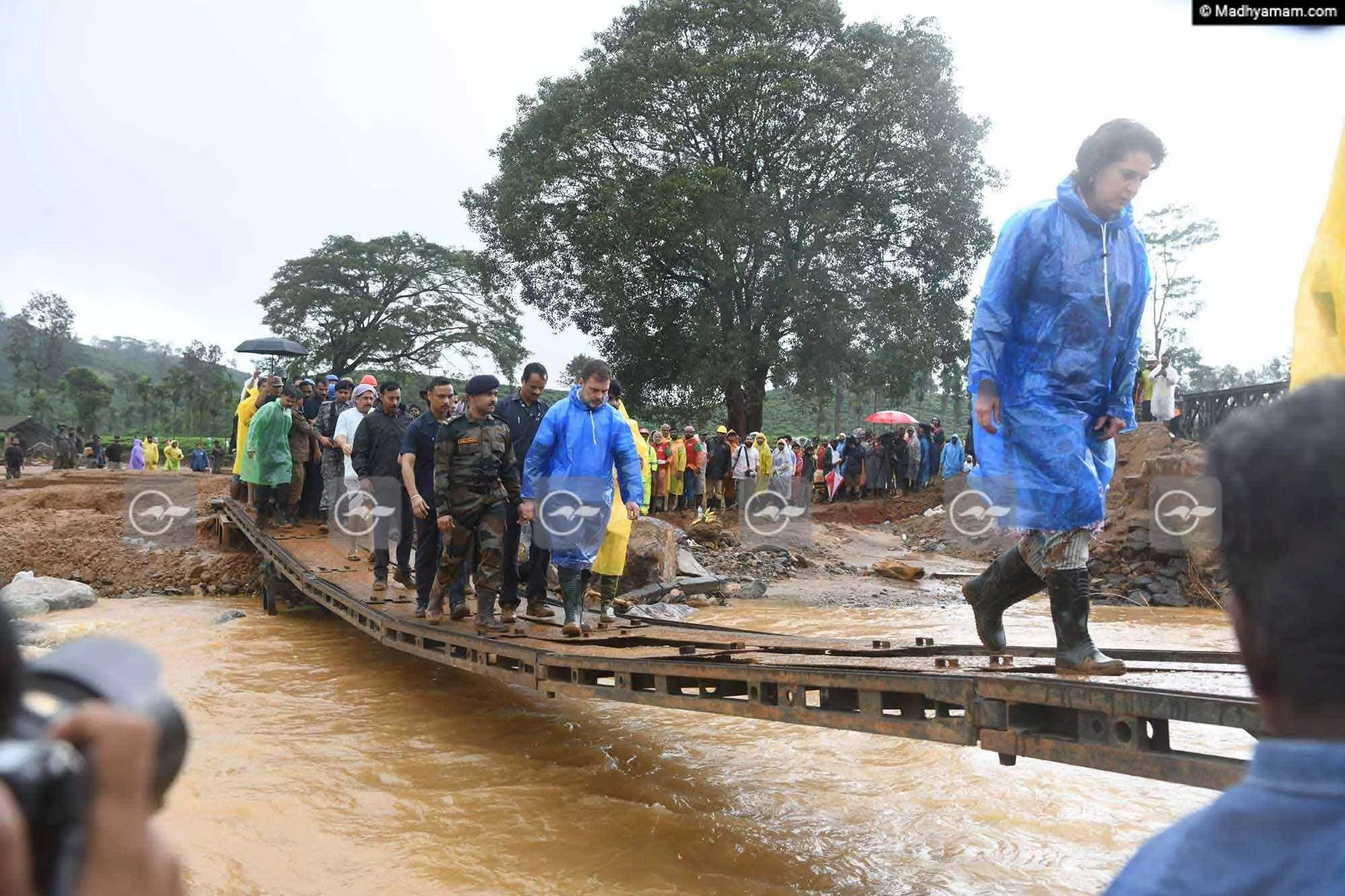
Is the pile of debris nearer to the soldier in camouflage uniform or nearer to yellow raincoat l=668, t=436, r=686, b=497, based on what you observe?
yellow raincoat l=668, t=436, r=686, b=497

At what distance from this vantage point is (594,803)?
4492 mm

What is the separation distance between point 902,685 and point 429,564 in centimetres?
449

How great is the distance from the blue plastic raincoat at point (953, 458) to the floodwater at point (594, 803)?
16.6 metres

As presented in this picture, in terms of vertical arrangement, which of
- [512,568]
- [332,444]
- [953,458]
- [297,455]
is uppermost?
[953,458]

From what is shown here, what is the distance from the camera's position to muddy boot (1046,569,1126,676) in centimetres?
334

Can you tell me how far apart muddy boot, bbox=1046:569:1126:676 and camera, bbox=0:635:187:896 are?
326 cm

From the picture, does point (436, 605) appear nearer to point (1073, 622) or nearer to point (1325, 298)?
point (1073, 622)

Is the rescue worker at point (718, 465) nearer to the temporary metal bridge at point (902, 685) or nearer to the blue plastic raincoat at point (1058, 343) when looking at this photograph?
the temporary metal bridge at point (902, 685)

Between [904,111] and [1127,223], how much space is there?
738 inches

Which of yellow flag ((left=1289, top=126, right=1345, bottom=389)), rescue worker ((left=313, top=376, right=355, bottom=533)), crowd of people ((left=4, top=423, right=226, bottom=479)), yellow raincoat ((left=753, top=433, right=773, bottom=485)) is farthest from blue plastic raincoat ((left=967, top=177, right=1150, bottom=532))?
crowd of people ((left=4, top=423, right=226, bottom=479))

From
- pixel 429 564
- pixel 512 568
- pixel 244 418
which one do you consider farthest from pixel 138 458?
pixel 512 568

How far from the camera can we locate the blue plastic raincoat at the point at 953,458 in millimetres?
21594

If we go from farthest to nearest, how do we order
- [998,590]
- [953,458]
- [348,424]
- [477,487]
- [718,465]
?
[953,458], [718,465], [348,424], [477,487], [998,590]

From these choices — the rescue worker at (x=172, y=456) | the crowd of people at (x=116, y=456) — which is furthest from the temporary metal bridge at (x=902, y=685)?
the rescue worker at (x=172, y=456)
